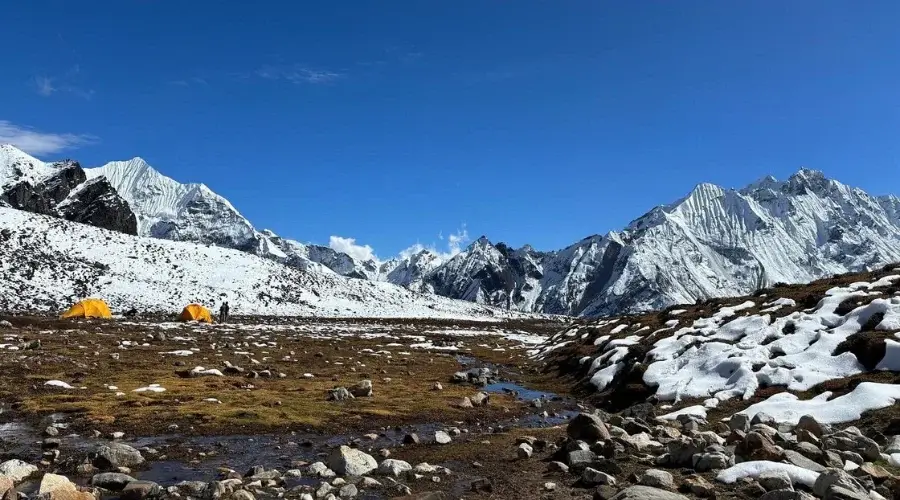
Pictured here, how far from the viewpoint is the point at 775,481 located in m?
10.5

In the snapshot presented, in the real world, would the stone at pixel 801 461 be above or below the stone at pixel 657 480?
above

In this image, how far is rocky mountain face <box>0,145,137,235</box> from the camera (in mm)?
168125

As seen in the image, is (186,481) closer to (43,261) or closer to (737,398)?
(737,398)

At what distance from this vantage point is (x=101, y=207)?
190500 mm

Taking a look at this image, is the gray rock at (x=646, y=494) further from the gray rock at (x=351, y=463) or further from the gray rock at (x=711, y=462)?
the gray rock at (x=351, y=463)

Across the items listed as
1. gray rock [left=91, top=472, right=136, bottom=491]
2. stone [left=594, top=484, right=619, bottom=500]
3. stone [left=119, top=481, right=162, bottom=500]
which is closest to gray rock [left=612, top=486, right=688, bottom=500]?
stone [left=594, top=484, right=619, bottom=500]

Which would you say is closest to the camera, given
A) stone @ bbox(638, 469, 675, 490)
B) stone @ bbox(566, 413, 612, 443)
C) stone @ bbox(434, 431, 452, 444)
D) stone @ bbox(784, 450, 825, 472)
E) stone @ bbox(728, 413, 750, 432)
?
stone @ bbox(638, 469, 675, 490)

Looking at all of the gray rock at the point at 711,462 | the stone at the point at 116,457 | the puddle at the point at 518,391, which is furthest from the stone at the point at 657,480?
the puddle at the point at 518,391

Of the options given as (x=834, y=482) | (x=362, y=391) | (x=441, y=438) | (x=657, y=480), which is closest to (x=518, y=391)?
(x=362, y=391)

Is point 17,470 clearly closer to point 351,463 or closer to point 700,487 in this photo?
point 351,463

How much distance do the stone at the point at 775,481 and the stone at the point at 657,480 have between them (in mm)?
1641

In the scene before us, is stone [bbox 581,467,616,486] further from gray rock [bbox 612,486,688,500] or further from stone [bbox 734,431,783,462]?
stone [bbox 734,431,783,462]

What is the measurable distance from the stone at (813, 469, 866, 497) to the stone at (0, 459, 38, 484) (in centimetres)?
1538

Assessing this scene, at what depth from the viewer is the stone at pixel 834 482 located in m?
9.65
